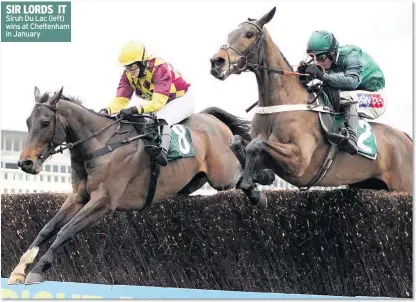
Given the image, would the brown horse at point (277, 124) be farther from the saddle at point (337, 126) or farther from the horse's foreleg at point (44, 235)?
the horse's foreleg at point (44, 235)

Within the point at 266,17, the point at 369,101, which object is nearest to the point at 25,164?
the point at 266,17

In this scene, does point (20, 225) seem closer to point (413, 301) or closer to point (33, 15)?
point (33, 15)

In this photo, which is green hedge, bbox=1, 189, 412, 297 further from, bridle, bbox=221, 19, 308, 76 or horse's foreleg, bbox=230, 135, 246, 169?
bridle, bbox=221, 19, 308, 76

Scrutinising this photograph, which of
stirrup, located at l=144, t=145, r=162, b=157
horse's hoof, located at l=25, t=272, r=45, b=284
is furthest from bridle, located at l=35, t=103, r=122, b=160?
horse's hoof, located at l=25, t=272, r=45, b=284

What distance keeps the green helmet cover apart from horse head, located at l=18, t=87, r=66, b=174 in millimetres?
1940

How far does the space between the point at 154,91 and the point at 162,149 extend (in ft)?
1.59

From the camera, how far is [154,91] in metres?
8.05

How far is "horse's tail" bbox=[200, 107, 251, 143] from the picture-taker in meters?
9.03

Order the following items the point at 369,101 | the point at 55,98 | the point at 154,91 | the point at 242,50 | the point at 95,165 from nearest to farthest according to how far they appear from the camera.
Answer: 1. the point at 242,50
2. the point at 55,98
3. the point at 95,165
4. the point at 369,101
5. the point at 154,91

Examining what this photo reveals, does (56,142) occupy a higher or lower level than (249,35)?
lower

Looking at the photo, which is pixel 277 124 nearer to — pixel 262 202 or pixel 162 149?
pixel 262 202

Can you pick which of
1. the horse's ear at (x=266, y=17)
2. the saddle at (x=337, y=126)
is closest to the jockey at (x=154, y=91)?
the horse's ear at (x=266, y=17)

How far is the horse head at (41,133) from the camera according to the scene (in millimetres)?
7387

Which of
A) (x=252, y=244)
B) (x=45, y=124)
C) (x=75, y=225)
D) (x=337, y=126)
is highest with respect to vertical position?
(x=337, y=126)
